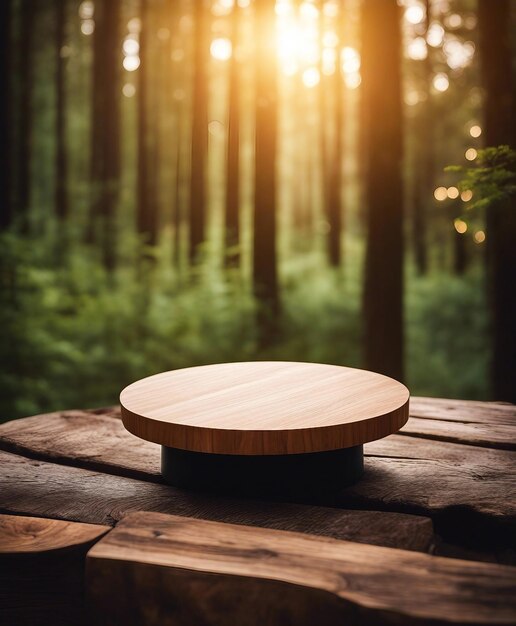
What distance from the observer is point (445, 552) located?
6.07ft

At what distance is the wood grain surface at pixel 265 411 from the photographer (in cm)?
179

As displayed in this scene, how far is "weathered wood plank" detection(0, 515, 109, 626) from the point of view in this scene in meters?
1.57

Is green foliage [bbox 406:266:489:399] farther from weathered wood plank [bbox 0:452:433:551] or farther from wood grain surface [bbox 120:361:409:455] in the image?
weathered wood plank [bbox 0:452:433:551]

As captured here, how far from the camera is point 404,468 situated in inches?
87.4

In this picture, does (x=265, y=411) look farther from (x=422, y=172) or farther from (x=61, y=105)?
(x=422, y=172)

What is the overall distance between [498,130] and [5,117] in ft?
31.0

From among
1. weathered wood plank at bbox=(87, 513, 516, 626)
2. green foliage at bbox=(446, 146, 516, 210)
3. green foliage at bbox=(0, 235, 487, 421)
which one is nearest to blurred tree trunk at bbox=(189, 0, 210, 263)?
green foliage at bbox=(0, 235, 487, 421)

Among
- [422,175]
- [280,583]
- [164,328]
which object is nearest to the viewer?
[280,583]

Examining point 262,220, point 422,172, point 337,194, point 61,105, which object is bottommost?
point 262,220

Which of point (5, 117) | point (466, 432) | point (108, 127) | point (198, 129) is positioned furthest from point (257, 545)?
point (108, 127)

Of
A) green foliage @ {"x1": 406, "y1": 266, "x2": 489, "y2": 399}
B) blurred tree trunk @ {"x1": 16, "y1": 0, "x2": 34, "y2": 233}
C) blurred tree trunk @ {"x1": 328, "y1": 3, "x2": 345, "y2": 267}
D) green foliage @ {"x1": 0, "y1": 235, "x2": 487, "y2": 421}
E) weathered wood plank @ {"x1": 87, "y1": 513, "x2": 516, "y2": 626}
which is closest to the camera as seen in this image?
weathered wood plank @ {"x1": 87, "y1": 513, "x2": 516, "y2": 626}

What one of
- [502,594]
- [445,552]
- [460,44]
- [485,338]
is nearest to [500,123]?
[445,552]

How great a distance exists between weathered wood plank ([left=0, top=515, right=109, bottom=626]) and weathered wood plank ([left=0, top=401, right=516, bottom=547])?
22.7 inches

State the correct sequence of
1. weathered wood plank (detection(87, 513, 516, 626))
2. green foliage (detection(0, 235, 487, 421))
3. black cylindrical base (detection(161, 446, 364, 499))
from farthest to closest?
1. green foliage (detection(0, 235, 487, 421))
2. black cylindrical base (detection(161, 446, 364, 499))
3. weathered wood plank (detection(87, 513, 516, 626))
